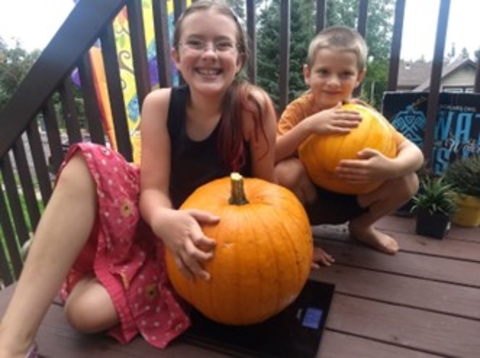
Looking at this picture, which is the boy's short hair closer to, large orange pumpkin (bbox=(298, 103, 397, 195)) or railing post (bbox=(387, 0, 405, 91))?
large orange pumpkin (bbox=(298, 103, 397, 195))

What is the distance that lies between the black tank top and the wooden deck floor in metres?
0.47

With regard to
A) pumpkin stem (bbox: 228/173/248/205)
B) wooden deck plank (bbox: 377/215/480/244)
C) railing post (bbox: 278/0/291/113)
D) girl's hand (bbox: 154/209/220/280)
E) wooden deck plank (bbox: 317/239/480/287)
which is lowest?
wooden deck plank (bbox: 377/215/480/244)

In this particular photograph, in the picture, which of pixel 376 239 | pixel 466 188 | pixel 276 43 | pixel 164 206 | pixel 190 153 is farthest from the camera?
pixel 276 43

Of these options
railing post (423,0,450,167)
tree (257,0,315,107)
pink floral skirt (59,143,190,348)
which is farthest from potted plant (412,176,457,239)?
tree (257,0,315,107)

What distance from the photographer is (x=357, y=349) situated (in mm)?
932

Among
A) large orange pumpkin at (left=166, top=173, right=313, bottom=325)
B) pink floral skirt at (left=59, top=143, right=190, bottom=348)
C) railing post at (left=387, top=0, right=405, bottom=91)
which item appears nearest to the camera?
large orange pumpkin at (left=166, top=173, right=313, bottom=325)

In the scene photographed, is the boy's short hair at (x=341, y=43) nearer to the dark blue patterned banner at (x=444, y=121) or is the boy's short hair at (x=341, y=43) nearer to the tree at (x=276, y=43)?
the dark blue patterned banner at (x=444, y=121)

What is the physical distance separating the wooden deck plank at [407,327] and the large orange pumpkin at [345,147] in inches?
13.9

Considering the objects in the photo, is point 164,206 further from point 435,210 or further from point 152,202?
point 435,210

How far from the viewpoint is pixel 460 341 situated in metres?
0.94

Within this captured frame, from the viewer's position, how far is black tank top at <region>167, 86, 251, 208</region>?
1234mm

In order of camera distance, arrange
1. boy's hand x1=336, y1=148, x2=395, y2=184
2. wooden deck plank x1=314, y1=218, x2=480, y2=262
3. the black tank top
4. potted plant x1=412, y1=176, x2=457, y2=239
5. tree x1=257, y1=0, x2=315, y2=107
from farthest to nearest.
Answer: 1. tree x1=257, y1=0, x2=315, y2=107
2. potted plant x1=412, y1=176, x2=457, y2=239
3. wooden deck plank x1=314, y1=218, x2=480, y2=262
4. the black tank top
5. boy's hand x1=336, y1=148, x2=395, y2=184

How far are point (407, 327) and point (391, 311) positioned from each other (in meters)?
0.07

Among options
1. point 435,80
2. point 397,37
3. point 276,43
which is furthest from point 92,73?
point 276,43
